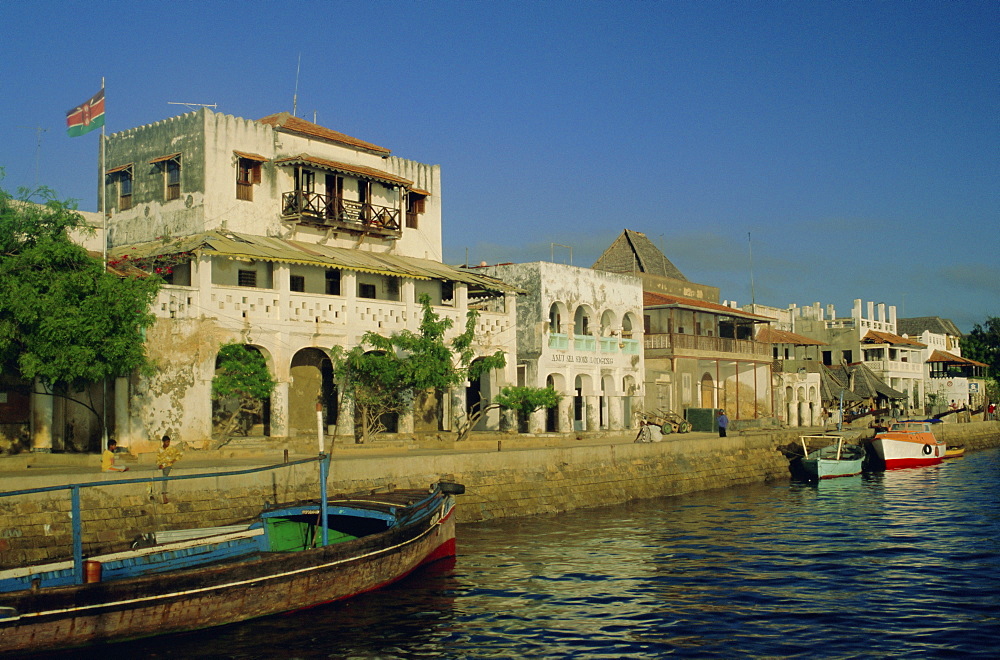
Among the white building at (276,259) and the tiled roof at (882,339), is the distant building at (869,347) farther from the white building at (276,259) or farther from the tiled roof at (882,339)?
the white building at (276,259)

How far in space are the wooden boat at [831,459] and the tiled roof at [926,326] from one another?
60804 mm

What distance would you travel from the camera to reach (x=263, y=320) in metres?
31.0

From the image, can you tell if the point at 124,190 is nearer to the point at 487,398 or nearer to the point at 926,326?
the point at 487,398

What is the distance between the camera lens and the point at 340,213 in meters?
36.0

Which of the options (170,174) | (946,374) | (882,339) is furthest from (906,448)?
(946,374)

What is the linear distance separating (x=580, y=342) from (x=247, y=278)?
53.9ft

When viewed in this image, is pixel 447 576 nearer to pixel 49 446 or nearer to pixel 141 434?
pixel 141 434

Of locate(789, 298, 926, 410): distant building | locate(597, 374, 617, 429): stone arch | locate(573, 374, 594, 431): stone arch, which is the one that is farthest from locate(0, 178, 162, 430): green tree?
locate(789, 298, 926, 410): distant building

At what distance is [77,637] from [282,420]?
55.7ft

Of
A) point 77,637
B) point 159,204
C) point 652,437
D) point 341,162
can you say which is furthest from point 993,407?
point 77,637

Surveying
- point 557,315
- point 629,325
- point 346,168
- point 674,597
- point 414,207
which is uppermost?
point 346,168

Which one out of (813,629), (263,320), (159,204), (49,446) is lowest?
(813,629)

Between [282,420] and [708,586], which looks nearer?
[708,586]

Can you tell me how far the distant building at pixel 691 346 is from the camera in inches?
1933
